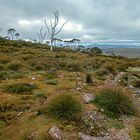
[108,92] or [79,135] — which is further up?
[108,92]

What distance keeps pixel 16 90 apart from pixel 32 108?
2246 millimetres

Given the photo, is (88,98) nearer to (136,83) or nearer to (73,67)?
(136,83)

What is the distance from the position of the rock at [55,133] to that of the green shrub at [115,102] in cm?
179

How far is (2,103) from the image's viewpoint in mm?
8047

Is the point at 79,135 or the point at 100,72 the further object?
the point at 100,72

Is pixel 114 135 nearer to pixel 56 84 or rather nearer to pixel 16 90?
pixel 16 90

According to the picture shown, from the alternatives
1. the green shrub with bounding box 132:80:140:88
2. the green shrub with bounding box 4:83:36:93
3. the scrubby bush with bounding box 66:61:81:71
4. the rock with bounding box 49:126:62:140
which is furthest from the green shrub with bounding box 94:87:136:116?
the scrubby bush with bounding box 66:61:81:71

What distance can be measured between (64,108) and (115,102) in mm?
1622

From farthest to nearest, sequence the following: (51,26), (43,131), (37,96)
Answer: (51,26)
(37,96)
(43,131)

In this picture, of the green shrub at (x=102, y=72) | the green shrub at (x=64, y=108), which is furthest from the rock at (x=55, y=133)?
the green shrub at (x=102, y=72)

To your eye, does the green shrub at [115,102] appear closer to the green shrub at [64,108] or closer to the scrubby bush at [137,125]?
the scrubby bush at [137,125]

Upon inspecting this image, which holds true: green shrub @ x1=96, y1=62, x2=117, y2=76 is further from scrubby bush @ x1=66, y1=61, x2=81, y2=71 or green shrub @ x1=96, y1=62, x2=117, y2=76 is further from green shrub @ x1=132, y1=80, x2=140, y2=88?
green shrub @ x1=132, y1=80, x2=140, y2=88

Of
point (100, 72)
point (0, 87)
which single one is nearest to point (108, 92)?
point (0, 87)

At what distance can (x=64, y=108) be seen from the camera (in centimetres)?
690
